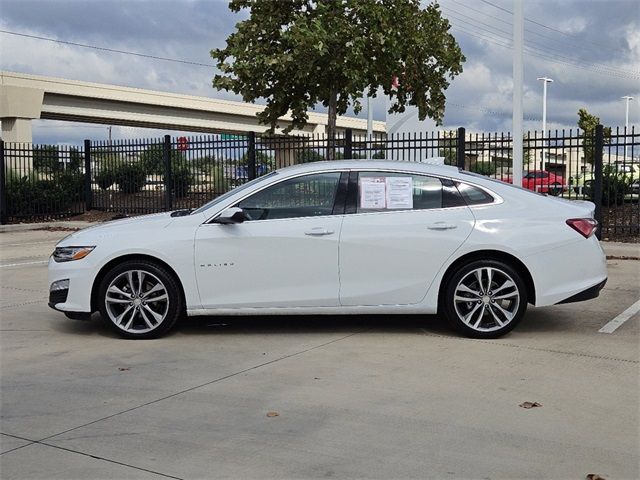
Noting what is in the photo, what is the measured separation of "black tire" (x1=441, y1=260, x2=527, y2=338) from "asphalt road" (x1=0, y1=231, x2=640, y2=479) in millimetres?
184

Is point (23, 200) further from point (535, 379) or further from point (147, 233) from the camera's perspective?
point (535, 379)

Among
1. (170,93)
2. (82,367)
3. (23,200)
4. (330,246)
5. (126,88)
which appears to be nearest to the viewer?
(82,367)

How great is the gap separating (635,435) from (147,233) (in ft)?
13.9

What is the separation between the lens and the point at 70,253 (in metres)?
6.68

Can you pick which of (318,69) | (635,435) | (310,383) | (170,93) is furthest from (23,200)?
(170,93)

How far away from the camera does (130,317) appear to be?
21.8 feet

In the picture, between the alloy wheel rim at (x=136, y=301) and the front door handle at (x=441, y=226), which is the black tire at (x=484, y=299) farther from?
the alloy wheel rim at (x=136, y=301)

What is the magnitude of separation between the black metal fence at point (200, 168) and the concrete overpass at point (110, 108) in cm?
1884

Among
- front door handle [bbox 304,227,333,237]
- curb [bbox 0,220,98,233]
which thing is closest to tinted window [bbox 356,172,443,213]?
front door handle [bbox 304,227,333,237]

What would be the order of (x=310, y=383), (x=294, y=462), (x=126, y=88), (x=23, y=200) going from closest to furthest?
1. (x=294, y=462)
2. (x=310, y=383)
3. (x=23, y=200)
4. (x=126, y=88)

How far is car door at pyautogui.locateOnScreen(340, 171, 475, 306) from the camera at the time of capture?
6.44m

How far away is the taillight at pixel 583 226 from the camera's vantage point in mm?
6441

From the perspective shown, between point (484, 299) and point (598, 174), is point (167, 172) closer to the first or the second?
point (598, 174)

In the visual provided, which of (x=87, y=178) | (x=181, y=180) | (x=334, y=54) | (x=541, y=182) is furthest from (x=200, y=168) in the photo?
(x=541, y=182)
